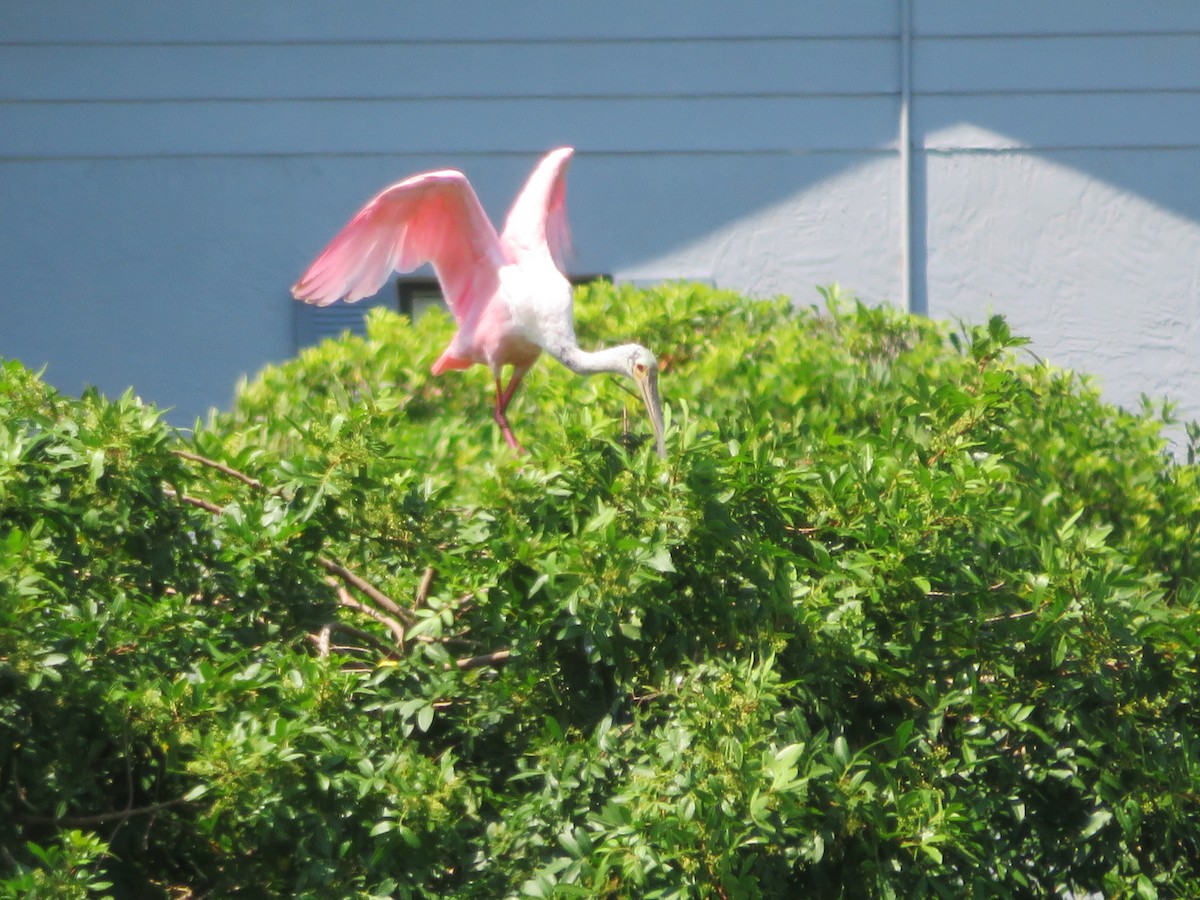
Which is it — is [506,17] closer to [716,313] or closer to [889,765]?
[716,313]

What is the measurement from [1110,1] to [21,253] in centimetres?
589

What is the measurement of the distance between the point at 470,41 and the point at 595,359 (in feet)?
13.4

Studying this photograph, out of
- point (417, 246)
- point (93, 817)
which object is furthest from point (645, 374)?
point (93, 817)

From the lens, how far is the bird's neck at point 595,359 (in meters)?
5.36

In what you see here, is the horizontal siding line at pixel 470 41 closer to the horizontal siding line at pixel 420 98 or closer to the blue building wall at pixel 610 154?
the blue building wall at pixel 610 154

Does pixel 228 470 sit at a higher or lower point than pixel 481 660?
higher

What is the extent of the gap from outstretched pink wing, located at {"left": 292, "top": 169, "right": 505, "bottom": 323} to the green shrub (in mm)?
1896

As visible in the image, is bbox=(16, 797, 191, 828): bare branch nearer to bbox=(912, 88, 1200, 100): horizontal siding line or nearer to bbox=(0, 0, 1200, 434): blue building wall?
bbox=(0, 0, 1200, 434): blue building wall

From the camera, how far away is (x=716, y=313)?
22.3 ft

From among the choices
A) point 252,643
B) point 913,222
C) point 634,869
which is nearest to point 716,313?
point 913,222

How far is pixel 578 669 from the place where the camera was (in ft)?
12.0

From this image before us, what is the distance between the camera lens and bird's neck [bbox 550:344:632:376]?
17.6ft

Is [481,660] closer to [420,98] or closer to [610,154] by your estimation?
[610,154]

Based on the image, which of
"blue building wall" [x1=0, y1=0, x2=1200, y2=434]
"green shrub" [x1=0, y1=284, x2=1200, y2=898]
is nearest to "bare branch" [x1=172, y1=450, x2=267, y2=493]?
"green shrub" [x1=0, y1=284, x2=1200, y2=898]
